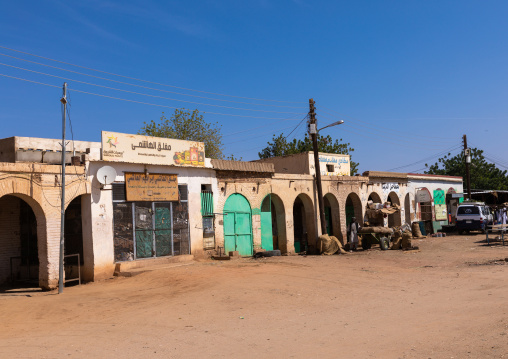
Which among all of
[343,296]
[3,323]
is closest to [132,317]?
[3,323]

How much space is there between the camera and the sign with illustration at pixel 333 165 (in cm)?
2947

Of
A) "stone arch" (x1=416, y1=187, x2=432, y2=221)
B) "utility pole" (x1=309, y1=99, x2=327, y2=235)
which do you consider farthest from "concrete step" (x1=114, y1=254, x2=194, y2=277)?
"stone arch" (x1=416, y1=187, x2=432, y2=221)

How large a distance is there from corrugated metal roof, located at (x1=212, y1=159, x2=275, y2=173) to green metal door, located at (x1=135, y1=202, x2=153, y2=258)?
3833 millimetres

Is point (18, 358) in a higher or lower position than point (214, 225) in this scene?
lower

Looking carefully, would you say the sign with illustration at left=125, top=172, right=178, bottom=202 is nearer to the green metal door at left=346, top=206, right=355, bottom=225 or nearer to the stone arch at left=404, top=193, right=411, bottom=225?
the green metal door at left=346, top=206, right=355, bottom=225

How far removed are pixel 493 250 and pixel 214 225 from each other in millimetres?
12438

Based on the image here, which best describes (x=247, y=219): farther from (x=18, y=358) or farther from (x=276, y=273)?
(x=18, y=358)

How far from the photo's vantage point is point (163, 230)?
725 inches

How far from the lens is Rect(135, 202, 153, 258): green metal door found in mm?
17513

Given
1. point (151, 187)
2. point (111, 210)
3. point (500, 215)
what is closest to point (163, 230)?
point (151, 187)

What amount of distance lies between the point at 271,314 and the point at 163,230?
8.98 meters

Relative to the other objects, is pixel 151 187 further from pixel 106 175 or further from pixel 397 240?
pixel 397 240

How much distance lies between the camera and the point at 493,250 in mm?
21203

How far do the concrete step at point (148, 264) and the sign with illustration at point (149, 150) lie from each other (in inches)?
143
